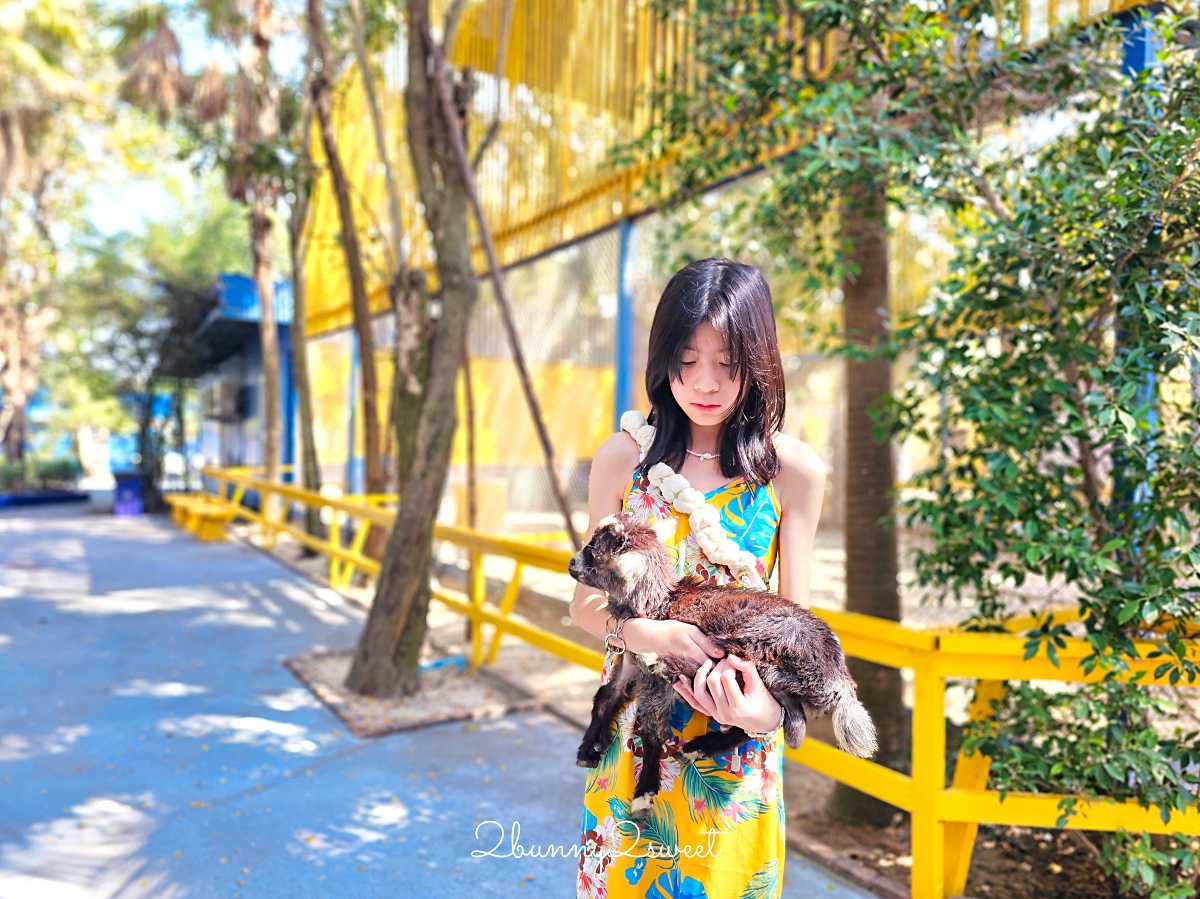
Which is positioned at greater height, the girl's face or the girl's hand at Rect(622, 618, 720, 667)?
the girl's face

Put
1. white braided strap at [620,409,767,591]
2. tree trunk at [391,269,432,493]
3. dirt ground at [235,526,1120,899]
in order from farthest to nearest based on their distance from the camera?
tree trunk at [391,269,432,493], dirt ground at [235,526,1120,899], white braided strap at [620,409,767,591]

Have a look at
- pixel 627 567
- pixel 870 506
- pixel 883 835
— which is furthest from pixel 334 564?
pixel 627 567

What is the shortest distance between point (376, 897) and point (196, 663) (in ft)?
11.1

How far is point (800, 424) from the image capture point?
504 inches

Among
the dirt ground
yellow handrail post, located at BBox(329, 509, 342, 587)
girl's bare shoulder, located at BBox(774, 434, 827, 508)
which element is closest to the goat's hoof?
girl's bare shoulder, located at BBox(774, 434, 827, 508)

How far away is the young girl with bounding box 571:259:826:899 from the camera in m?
1.50

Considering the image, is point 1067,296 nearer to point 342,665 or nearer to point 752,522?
point 752,522

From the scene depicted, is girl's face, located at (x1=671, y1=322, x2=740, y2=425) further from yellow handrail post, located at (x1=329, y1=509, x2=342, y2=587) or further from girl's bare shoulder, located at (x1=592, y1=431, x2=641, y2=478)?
yellow handrail post, located at (x1=329, y1=509, x2=342, y2=587)

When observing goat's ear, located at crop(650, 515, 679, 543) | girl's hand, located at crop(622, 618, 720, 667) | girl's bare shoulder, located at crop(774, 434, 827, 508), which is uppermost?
girl's bare shoulder, located at crop(774, 434, 827, 508)

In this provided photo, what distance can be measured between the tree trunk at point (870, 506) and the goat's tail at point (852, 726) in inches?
97.7

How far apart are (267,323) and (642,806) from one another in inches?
479

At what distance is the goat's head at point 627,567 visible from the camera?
141 centimetres

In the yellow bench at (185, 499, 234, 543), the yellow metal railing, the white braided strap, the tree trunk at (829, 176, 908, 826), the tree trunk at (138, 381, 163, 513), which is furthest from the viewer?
the tree trunk at (138, 381, 163, 513)

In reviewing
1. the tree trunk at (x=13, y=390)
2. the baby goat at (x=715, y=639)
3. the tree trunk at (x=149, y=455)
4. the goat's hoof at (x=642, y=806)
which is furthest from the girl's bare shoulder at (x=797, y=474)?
the tree trunk at (x=13, y=390)
